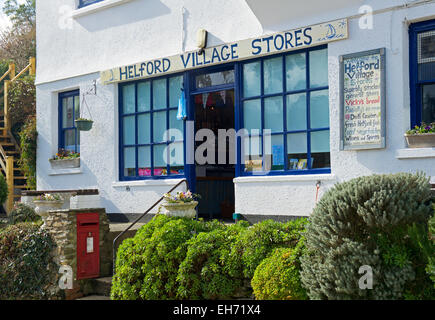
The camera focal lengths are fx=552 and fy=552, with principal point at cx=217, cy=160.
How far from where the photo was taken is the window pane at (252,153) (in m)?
9.37

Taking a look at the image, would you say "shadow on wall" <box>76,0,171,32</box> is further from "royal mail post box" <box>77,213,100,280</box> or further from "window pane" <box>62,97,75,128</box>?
"royal mail post box" <box>77,213,100,280</box>

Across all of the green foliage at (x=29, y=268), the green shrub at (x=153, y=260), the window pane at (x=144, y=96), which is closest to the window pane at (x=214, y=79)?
the window pane at (x=144, y=96)

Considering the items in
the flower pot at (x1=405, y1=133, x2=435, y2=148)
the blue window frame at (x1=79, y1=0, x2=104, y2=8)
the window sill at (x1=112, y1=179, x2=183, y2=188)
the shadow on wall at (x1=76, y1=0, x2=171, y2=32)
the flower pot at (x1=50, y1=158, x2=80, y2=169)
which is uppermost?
the blue window frame at (x1=79, y1=0, x2=104, y2=8)

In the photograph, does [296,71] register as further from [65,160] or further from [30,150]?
[30,150]

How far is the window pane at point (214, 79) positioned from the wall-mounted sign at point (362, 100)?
2330mm

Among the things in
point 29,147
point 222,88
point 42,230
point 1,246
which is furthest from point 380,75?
point 29,147

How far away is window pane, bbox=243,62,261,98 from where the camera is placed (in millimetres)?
9422

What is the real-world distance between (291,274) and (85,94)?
767 centimetres

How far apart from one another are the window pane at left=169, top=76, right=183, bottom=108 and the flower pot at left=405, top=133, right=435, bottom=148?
180 inches

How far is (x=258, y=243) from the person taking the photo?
6.34 metres

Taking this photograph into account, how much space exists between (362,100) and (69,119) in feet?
23.4

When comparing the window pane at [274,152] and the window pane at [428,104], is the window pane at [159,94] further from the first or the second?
the window pane at [428,104]

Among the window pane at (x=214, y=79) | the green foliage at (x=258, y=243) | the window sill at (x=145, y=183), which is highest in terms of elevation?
the window pane at (x=214, y=79)

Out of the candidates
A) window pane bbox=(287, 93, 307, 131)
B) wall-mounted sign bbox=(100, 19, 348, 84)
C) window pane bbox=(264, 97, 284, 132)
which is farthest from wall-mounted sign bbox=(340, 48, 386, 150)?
window pane bbox=(264, 97, 284, 132)
